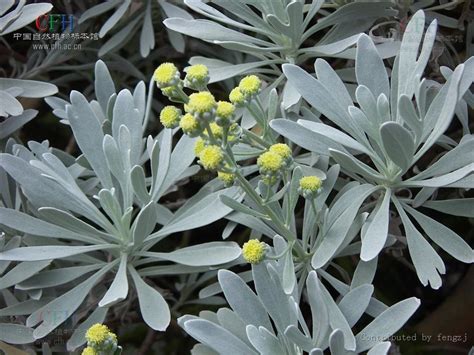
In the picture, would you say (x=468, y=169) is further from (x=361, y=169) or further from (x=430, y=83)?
(x=430, y=83)

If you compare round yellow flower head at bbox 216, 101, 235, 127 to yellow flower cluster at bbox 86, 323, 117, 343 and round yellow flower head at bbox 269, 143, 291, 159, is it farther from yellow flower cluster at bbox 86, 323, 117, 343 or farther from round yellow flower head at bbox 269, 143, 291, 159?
yellow flower cluster at bbox 86, 323, 117, 343

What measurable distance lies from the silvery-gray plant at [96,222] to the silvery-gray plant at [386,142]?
0.61ft

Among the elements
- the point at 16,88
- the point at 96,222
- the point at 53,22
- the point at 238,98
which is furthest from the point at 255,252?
the point at 53,22

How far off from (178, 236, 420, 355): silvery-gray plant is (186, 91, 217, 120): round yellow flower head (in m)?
0.22

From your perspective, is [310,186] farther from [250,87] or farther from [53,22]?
[53,22]

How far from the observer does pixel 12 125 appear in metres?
1.28

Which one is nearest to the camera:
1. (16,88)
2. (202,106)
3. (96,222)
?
(202,106)

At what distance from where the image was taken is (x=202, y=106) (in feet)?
2.76

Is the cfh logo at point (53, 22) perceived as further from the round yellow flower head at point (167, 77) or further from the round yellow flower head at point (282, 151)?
the round yellow flower head at point (282, 151)

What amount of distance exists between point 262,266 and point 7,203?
52cm

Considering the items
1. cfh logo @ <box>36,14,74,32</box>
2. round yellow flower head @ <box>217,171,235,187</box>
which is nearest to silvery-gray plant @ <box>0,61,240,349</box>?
round yellow flower head @ <box>217,171,235,187</box>

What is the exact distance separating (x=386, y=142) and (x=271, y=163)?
151 millimetres

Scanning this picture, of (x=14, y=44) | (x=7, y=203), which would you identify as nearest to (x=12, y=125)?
(x=7, y=203)

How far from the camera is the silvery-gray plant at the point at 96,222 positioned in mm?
1027
